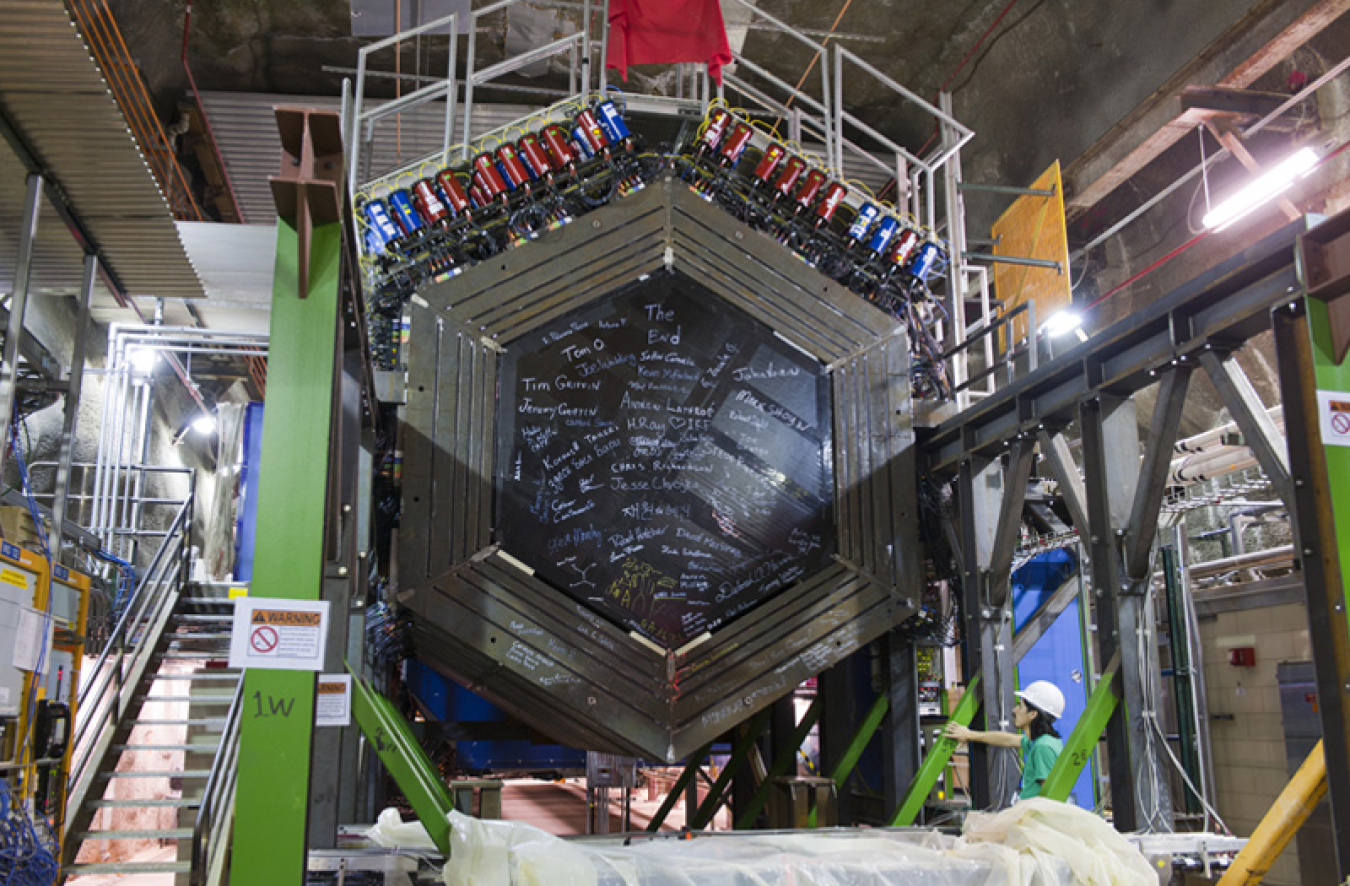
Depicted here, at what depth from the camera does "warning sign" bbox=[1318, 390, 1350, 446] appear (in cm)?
453

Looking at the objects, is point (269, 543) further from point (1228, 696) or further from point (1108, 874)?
point (1228, 696)

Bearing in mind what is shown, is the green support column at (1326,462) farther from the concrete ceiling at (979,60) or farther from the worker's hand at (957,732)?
the concrete ceiling at (979,60)

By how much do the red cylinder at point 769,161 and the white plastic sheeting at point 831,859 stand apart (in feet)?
16.5

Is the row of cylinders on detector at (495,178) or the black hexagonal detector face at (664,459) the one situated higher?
the row of cylinders on detector at (495,178)

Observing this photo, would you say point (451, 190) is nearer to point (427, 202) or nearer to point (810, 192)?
point (427, 202)

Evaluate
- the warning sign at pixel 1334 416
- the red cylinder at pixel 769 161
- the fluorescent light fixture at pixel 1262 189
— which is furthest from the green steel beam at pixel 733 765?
the fluorescent light fixture at pixel 1262 189

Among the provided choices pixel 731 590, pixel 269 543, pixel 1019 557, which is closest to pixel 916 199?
pixel 1019 557

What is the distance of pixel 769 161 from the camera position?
8508 millimetres

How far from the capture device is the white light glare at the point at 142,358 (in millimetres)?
13148

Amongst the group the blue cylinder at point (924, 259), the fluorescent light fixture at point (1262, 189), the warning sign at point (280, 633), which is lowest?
the warning sign at point (280, 633)

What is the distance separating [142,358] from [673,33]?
8.18m

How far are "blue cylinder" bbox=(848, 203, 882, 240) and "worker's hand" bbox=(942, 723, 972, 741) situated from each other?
3769 millimetres

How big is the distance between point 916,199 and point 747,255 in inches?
94.6

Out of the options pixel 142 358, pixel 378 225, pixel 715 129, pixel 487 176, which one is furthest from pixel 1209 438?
pixel 142 358
